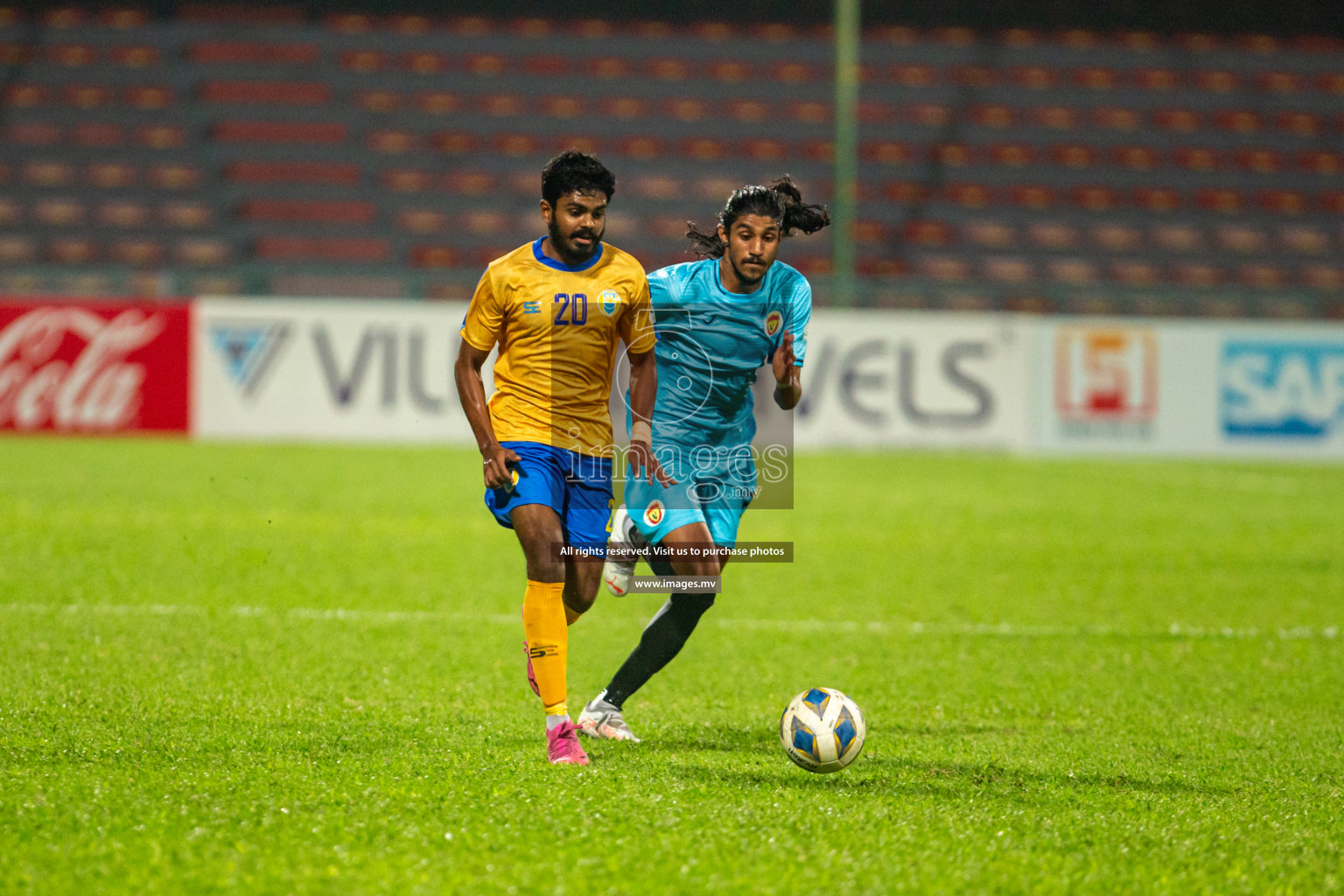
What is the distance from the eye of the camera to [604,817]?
12.0ft

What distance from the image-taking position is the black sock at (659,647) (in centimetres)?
504

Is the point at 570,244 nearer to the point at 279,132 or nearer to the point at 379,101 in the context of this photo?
the point at 279,132

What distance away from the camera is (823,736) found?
4.28 metres

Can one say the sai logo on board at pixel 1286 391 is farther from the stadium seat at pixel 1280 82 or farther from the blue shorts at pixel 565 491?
the blue shorts at pixel 565 491

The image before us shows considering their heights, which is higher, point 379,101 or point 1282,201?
point 379,101

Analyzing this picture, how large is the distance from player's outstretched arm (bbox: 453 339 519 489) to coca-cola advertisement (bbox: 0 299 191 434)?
1384 centimetres

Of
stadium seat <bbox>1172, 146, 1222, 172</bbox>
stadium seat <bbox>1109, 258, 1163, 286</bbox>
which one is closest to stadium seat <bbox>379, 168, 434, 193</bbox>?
stadium seat <bbox>1109, 258, 1163, 286</bbox>

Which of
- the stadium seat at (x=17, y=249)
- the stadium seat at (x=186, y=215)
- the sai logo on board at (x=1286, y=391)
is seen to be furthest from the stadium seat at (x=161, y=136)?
the sai logo on board at (x=1286, y=391)

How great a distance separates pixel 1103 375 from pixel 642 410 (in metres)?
14.6

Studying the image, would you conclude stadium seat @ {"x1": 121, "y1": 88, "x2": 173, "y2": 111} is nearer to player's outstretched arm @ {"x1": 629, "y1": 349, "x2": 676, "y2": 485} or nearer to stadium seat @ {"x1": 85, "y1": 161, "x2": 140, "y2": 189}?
stadium seat @ {"x1": 85, "y1": 161, "x2": 140, "y2": 189}

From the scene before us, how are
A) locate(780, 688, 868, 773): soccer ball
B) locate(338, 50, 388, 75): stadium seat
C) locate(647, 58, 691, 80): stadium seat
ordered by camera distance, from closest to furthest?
locate(780, 688, 868, 773): soccer ball → locate(338, 50, 388, 75): stadium seat → locate(647, 58, 691, 80): stadium seat

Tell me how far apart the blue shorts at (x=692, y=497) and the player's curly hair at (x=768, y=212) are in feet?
A: 2.67

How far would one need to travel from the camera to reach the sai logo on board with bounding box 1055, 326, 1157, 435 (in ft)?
59.1

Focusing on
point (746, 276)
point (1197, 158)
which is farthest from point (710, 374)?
point (1197, 158)
